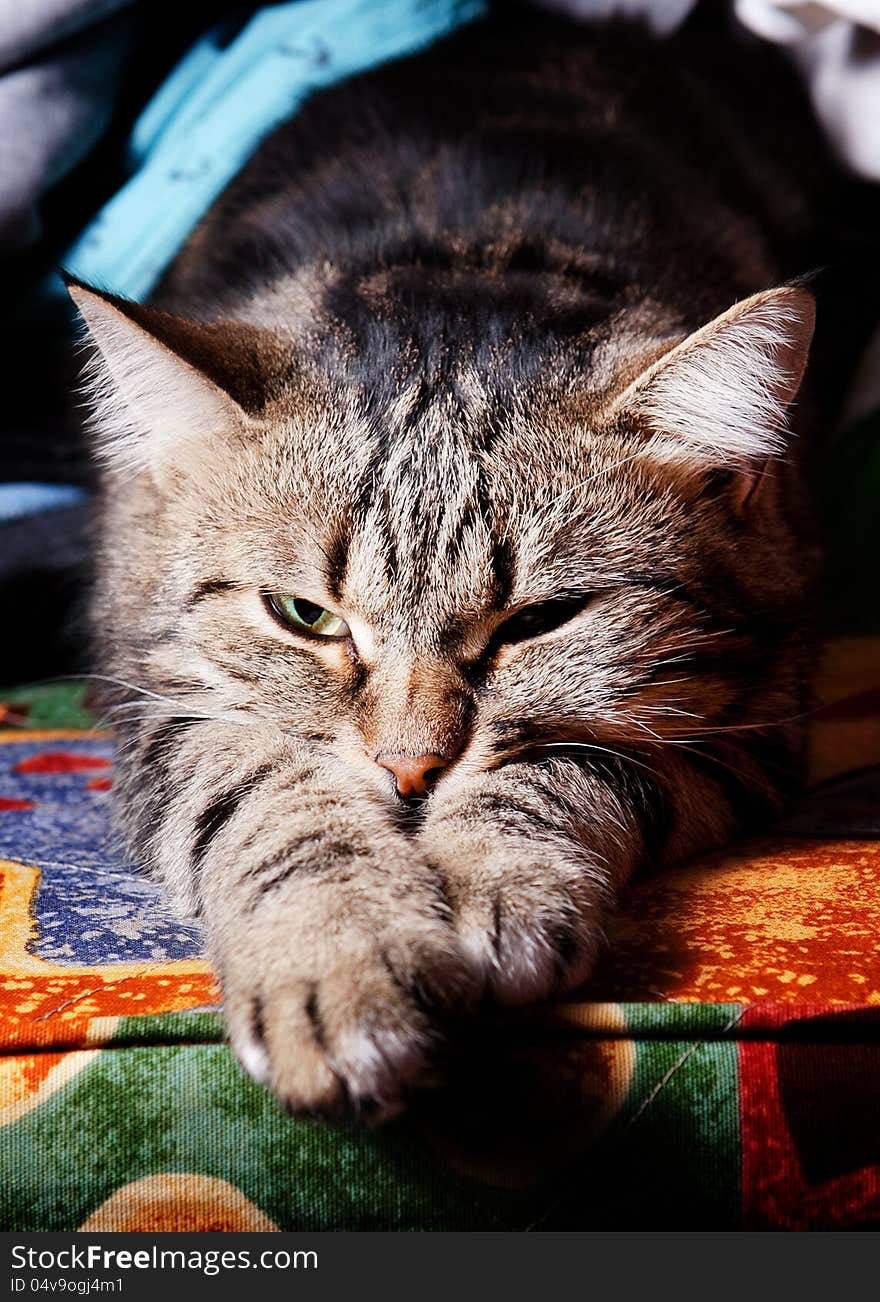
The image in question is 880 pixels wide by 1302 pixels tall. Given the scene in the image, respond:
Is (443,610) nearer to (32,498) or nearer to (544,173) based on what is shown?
(544,173)

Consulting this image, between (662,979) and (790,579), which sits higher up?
(790,579)

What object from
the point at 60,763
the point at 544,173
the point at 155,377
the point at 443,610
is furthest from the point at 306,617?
the point at 544,173

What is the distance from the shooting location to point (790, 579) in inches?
42.1

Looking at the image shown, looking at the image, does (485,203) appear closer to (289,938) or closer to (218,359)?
(218,359)

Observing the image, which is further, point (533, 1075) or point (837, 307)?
point (837, 307)

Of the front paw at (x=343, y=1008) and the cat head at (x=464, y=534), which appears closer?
the front paw at (x=343, y=1008)

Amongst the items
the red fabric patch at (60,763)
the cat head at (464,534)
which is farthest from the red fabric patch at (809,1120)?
the red fabric patch at (60,763)

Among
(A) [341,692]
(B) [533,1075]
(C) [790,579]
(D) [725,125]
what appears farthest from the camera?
(D) [725,125]

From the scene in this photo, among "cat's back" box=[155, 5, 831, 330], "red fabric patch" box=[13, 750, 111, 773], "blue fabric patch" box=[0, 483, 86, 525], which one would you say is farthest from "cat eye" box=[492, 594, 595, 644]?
"blue fabric patch" box=[0, 483, 86, 525]

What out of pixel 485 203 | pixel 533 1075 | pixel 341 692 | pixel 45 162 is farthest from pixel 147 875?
pixel 45 162

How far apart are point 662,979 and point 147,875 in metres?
0.45

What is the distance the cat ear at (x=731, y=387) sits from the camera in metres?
0.88

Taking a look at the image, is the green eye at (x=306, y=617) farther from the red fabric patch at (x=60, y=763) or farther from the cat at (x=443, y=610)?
the red fabric patch at (x=60, y=763)

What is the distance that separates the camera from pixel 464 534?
909 millimetres
